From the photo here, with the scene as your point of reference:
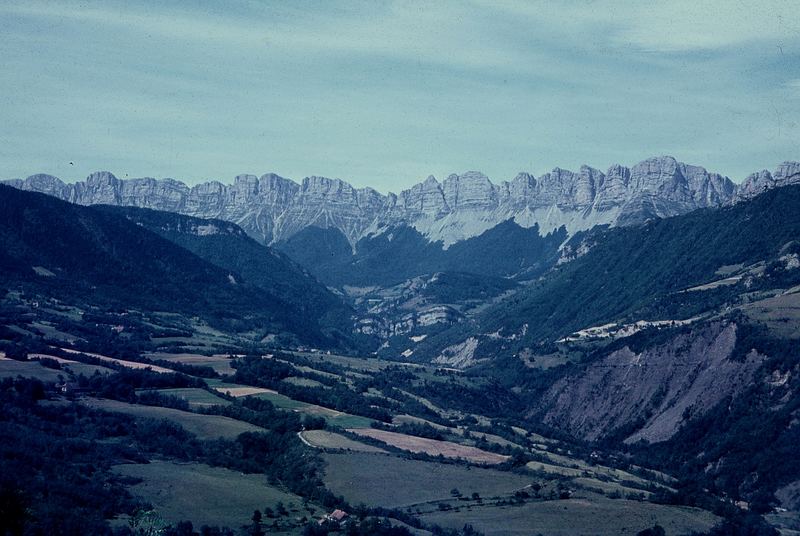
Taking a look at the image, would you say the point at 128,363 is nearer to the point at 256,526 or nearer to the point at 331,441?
the point at 331,441

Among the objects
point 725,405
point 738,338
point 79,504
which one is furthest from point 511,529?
point 738,338

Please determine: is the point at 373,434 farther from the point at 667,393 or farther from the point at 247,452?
the point at 667,393

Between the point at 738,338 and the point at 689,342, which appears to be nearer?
the point at 738,338

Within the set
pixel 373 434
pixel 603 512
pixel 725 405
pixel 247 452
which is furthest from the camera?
pixel 725 405

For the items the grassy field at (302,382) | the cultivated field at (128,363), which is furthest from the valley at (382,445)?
the grassy field at (302,382)

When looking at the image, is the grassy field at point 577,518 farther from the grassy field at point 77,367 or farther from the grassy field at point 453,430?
the grassy field at point 77,367

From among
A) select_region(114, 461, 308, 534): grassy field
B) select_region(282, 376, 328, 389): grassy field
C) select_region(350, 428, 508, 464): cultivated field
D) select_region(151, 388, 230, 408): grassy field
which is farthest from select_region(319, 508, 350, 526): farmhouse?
select_region(282, 376, 328, 389): grassy field

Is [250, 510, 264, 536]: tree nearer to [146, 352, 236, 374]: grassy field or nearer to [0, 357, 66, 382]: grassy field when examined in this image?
[0, 357, 66, 382]: grassy field
